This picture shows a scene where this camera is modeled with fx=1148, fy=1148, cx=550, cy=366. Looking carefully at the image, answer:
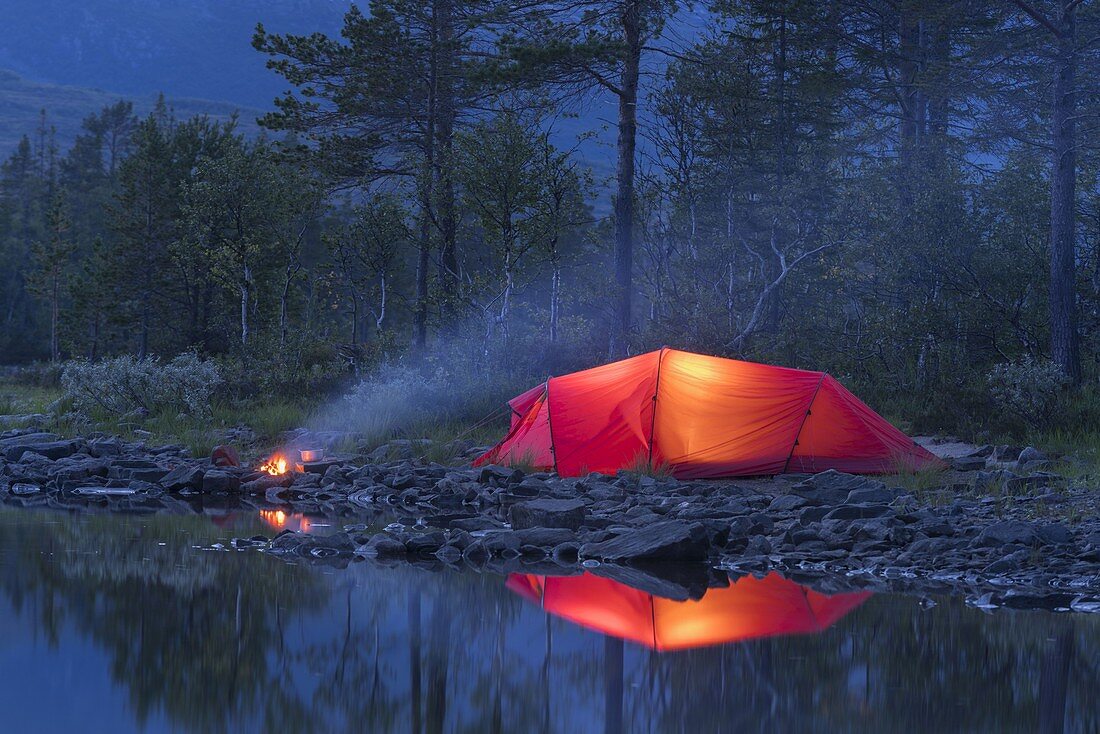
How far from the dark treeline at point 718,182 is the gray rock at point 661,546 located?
846cm

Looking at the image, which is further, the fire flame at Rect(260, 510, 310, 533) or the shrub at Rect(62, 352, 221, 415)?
the shrub at Rect(62, 352, 221, 415)

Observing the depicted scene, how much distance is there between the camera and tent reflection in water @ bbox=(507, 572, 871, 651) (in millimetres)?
6215

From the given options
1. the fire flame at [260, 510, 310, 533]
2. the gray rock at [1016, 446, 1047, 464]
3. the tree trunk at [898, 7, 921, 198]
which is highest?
the tree trunk at [898, 7, 921, 198]

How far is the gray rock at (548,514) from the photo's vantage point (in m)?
9.87

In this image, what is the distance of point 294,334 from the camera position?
24.6m

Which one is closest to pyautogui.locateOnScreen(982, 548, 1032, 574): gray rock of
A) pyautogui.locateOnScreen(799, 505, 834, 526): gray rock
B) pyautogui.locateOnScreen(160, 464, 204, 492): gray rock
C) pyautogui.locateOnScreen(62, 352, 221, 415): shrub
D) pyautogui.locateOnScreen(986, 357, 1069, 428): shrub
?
pyautogui.locateOnScreen(799, 505, 834, 526): gray rock

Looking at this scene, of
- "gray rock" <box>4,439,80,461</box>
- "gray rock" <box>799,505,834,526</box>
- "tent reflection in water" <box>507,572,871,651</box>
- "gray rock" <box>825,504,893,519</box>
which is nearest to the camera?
→ "tent reflection in water" <box>507,572,871,651</box>

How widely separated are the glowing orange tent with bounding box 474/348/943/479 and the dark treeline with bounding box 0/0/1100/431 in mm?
3669

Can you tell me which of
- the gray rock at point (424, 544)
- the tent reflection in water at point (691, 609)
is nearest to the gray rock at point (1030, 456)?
the tent reflection in water at point (691, 609)

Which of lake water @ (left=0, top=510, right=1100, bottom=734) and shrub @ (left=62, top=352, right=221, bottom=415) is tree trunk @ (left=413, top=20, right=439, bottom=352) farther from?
lake water @ (left=0, top=510, right=1100, bottom=734)

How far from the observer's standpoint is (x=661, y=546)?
8562 mm

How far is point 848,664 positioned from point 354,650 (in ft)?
8.09

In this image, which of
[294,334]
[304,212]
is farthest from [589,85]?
[304,212]

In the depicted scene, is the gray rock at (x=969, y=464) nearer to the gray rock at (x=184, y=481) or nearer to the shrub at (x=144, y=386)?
the gray rock at (x=184, y=481)
